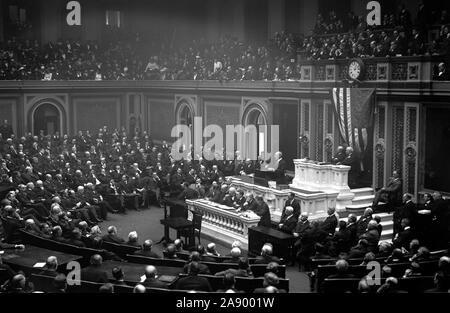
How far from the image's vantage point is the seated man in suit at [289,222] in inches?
609

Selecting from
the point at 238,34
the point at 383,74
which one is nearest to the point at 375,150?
the point at 383,74

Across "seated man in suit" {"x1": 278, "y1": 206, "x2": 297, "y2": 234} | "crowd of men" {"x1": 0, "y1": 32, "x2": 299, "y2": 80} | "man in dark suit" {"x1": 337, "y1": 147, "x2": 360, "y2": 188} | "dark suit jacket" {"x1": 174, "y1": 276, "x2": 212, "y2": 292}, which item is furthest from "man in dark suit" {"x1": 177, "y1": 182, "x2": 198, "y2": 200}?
"dark suit jacket" {"x1": 174, "y1": 276, "x2": 212, "y2": 292}

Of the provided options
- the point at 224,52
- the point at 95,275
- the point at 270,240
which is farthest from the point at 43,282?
the point at 224,52

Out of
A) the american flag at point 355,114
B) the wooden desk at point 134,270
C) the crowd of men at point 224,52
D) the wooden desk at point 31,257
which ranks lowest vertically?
the wooden desk at point 134,270

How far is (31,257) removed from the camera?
12492 mm

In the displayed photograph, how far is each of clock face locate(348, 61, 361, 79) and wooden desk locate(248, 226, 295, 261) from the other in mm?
6846

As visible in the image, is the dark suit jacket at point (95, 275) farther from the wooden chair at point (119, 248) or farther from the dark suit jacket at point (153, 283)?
the wooden chair at point (119, 248)

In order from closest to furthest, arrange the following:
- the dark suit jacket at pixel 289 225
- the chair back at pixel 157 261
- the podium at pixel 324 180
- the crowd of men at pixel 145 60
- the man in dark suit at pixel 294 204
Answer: the chair back at pixel 157 261
the dark suit jacket at pixel 289 225
the man in dark suit at pixel 294 204
the podium at pixel 324 180
the crowd of men at pixel 145 60

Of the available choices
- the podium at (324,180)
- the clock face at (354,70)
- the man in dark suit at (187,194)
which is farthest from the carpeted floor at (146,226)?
the clock face at (354,70)

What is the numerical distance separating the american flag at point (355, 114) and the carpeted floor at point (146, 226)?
6.01 m

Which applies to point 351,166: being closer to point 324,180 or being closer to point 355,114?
point 324,180

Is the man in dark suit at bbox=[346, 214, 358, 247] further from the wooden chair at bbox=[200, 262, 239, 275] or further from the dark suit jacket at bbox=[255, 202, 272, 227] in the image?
the wooden chair at bbox=[200, 262, 239, 275]

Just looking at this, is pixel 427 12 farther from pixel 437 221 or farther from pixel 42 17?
pixel 42 17

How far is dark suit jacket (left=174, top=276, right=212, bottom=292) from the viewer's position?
9.75 m
